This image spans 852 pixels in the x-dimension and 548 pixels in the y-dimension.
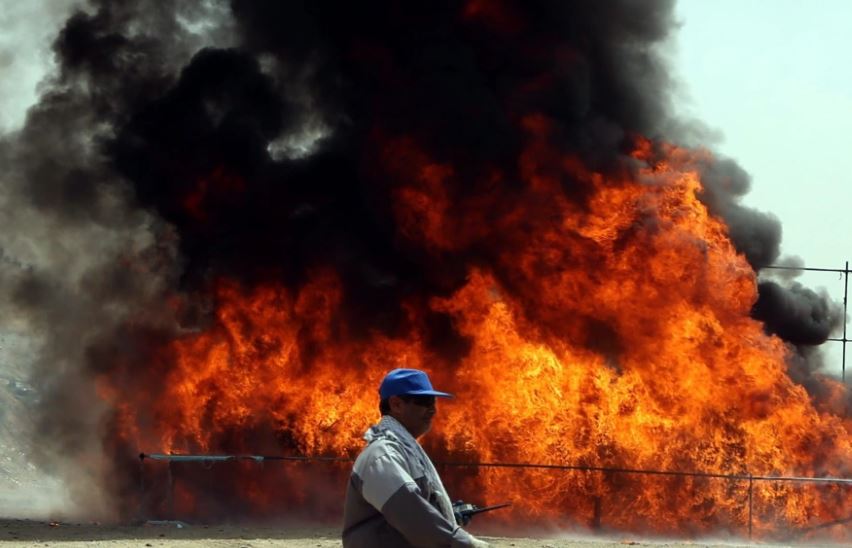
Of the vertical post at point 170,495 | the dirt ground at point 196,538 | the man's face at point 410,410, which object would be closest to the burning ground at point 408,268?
the vertical post at point 170,495

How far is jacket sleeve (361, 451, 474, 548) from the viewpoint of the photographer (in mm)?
5281

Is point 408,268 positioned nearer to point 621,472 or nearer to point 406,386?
point 621,472

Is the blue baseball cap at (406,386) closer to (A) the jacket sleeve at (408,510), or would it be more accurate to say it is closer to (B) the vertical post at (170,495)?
(A) the jacket sleeve at (408,510)

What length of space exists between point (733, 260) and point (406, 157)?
670 centimetres

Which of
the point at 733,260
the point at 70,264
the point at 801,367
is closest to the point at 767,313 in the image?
the point at 801,367

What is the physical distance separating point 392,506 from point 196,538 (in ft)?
46.9

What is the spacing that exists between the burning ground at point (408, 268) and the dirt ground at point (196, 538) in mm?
1862

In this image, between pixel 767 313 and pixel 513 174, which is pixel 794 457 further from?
pixel 513 174

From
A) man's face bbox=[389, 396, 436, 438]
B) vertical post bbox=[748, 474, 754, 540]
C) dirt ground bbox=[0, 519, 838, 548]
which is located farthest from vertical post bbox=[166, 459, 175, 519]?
man's face bbox=[389, 396, 436, 438]

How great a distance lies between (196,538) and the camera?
18859 millimetres

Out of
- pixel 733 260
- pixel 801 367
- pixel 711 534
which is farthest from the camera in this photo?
pixel 801 367

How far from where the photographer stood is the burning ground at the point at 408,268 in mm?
22688

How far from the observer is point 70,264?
2578 cm

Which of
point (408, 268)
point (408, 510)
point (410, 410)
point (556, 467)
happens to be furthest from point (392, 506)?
point (408, 268)
